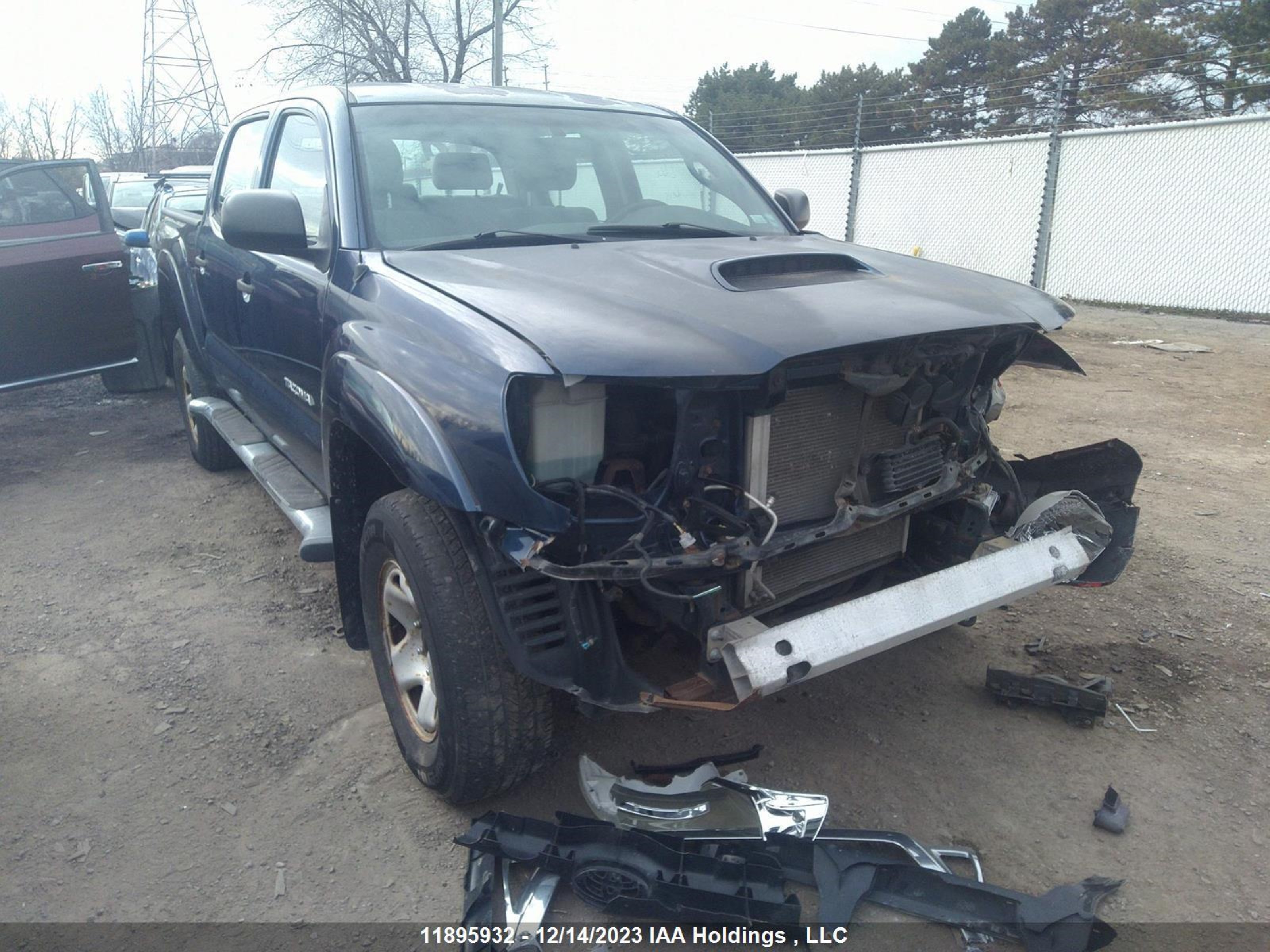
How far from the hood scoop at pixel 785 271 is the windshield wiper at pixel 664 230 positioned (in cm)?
64

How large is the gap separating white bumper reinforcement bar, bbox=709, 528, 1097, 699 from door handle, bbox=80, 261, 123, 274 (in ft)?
18.1

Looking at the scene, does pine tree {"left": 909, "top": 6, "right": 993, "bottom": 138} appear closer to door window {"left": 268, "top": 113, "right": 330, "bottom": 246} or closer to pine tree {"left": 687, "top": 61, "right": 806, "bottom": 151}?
pine tree {"left": 687, "top": 61, "right": 806, "bottom": 151}


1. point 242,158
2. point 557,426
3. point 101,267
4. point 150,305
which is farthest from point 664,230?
point 150,305

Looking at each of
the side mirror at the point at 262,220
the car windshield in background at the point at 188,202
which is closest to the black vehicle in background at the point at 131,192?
the car windshield in background at the point at 188,202

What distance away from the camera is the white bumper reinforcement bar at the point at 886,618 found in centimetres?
227

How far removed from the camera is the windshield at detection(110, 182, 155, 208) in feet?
38.7

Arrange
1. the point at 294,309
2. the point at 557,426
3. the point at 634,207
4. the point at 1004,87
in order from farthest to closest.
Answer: the point at 1004,87 < the point at 634,207 < the point at 294,309 < the point at 557,426

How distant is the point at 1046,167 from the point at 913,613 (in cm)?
1238

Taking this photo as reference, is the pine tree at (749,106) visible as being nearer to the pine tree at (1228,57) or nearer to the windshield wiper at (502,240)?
the pine tree at (1228,57)

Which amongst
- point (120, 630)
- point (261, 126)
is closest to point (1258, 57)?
point (261, 126)

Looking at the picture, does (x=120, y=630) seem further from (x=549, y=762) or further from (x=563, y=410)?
(x=563, y=410)

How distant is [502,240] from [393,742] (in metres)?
1.69

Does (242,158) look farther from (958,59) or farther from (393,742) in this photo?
(958,59)

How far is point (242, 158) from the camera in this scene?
4.53m
